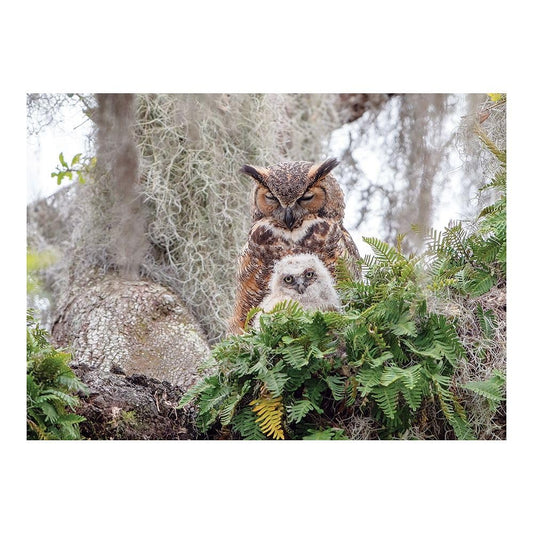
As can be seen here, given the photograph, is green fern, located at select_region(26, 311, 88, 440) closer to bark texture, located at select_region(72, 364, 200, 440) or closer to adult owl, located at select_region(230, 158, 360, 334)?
bark texture, located at select_region(72, 364, 200, 440)

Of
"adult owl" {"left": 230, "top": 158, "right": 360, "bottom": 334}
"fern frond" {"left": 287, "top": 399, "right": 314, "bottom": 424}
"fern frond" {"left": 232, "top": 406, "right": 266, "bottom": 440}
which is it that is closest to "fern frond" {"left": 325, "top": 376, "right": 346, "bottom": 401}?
"fern frond" {"left": 287, "top": 399, "right": 314, "bottom": 424}

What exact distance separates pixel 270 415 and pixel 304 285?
0.42 m

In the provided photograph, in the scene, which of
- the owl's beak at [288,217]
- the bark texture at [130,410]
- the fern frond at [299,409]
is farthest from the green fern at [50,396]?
the owl's beak at [288,217]

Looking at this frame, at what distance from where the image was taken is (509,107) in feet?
6.99

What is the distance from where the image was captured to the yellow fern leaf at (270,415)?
5.74 feet

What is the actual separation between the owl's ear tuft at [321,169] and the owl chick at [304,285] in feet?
0.91

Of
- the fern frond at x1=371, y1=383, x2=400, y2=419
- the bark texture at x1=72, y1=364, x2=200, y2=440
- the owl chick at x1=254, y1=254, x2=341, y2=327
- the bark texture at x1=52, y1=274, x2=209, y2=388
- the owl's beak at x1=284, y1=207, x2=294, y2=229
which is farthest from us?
the bark texture at x1=52, y1=274, x2=209, y2=388

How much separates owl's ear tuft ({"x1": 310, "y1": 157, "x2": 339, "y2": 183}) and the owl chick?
0.28 m

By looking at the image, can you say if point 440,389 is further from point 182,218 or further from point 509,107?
point 182,218

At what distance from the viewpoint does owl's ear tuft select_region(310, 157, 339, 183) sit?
230cm

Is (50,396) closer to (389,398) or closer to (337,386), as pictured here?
(337,386)

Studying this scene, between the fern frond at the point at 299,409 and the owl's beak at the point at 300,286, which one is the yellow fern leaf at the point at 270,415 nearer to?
the fern frond at the point at 299,409

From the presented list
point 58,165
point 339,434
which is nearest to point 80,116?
point 58,165

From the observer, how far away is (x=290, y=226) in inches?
90.1
